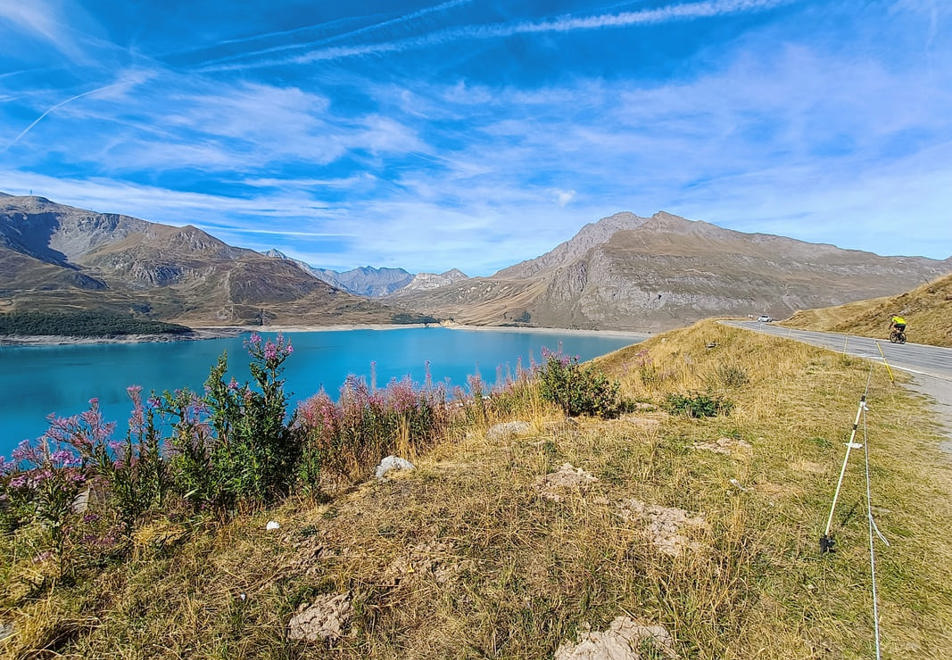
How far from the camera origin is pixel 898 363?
12.3 m

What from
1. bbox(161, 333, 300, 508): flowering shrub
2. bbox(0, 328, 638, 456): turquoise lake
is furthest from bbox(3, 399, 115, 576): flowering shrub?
bbox(0, 328, 638, 456): turquoise lake

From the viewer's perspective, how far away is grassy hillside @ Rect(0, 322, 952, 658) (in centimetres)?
270

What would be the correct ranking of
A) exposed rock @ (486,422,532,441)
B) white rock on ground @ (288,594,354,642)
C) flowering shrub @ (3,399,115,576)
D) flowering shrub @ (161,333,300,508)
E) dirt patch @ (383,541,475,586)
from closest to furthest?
1. white rock on ground @ (288,594,354,642)
2. dirt patch @ (383,541,475,586)
3. flowering shrub @ (3,399,115,576)
4. flowering shrub @ (161,333,300,508)
5. exposed rock @ (486,422,532,441)

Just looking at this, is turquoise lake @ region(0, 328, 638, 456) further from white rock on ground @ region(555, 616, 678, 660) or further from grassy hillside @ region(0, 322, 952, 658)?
white rock on ground @ region(555, 616, 678, 660)

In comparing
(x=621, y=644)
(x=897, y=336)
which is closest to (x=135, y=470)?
(x=621, y=644)

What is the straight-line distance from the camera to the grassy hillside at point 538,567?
270 centimetres

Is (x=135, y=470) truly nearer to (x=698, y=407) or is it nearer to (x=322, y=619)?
(x=322, y=619)

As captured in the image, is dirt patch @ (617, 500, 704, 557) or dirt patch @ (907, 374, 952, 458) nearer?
dirt patch @ (617, 500, 704, 557)

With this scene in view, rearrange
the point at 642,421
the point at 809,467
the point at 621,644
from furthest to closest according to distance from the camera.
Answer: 1. the point at 642,421
2. the point at 809,467
3. the point at 621,644

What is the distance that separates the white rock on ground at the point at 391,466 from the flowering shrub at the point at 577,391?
165 inches

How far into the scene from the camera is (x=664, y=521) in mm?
4066

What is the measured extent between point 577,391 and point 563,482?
3.97 meters

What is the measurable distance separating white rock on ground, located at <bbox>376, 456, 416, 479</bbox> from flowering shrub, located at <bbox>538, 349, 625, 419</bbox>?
13.8 feet

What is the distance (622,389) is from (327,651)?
11.0 m
